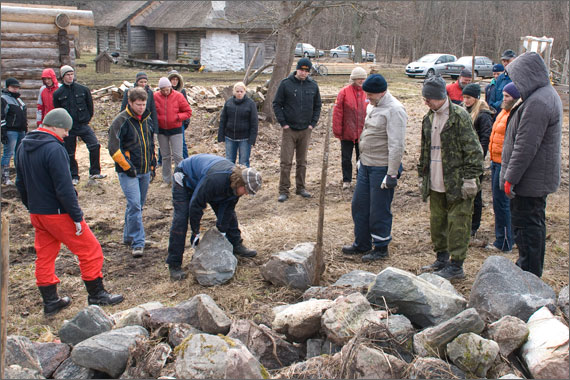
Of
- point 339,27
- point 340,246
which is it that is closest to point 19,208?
point 340,246

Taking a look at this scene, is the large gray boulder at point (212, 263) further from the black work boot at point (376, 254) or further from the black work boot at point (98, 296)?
the black work boot at point (376, 254)

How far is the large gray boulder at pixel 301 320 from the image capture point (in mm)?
3824

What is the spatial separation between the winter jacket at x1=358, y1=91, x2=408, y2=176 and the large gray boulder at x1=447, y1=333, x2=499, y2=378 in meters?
2.18

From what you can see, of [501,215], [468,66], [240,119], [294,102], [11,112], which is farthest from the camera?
[468,66]

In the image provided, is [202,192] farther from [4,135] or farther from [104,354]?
[4,135]

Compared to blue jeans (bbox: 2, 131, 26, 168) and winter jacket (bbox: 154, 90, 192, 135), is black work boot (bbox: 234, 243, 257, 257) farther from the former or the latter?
blue jeans (bbox: 2, 131, 26, 168)

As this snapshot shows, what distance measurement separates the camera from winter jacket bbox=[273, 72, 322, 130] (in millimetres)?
7805

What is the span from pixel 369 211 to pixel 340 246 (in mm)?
660

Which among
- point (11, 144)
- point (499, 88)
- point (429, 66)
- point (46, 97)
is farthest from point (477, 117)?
point (429, 66)

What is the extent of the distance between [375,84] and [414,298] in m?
2.30

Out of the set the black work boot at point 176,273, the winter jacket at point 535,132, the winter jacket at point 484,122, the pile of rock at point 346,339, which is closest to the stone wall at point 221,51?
the winter jacket at point 484,122

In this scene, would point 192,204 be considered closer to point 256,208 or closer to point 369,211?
point 369,211

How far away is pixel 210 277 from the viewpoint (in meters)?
5.09

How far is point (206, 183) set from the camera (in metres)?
4.78
